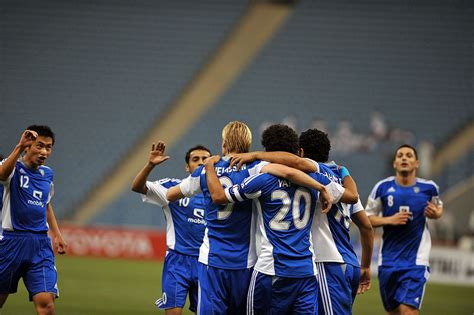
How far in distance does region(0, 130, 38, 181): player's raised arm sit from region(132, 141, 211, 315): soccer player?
1.34m

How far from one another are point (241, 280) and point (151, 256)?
16736 millimetres

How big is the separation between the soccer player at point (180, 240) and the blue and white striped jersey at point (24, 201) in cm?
107

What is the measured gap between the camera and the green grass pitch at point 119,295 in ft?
41.2

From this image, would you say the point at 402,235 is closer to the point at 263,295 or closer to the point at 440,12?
the point at 263,295

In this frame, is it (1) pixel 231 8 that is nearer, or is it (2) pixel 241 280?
(2) pixel 241 280

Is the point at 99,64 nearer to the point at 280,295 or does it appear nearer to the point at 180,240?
the point at 180,240

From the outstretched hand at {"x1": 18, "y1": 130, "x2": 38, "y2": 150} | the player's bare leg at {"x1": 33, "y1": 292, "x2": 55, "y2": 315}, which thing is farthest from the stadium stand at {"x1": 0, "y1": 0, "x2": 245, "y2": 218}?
the outstretched hand at {"x1": 18, "y1": 130, "x2": 38, "y2": 150}

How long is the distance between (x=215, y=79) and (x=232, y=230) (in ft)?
72.8

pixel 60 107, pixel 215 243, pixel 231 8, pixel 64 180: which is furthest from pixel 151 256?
pixel 215 243

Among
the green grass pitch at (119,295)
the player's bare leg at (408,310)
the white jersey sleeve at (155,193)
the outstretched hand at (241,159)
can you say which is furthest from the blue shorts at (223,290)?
the green grass pitch at (119,295)

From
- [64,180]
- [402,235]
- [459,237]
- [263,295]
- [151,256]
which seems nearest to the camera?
[263,295]

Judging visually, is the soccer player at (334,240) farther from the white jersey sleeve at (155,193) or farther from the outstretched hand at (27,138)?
the outstretched hand at (27,138)

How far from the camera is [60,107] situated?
28375mm

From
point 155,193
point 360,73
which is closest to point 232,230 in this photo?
point 155,193
